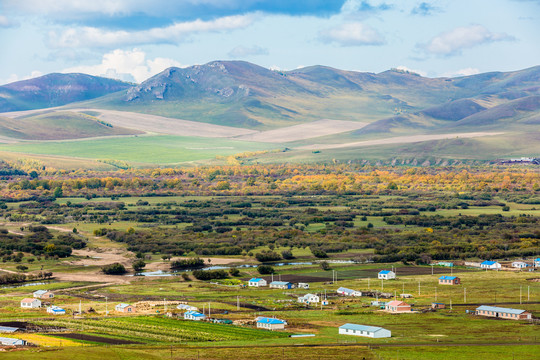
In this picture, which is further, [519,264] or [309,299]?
[519,264]

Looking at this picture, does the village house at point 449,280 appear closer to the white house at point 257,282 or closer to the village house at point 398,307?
the village house at point 398,307

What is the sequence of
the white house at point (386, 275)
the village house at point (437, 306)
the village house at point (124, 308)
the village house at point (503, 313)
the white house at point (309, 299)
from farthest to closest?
1. the white house at point (386, 275)
2. the white house at point (309, 299)
3. the village house at point (437, 306)
4. the village house at point (124, 308)
5. the village house at point (503, 313)

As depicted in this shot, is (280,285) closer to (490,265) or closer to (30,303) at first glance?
(30,303)

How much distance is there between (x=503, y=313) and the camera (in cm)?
6356

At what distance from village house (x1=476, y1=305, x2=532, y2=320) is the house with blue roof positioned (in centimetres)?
1608

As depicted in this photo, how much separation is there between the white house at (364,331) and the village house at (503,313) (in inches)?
439

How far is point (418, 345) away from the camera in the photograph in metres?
53.5

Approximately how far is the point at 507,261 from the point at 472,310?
105ft

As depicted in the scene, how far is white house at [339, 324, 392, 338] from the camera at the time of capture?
2232 inches

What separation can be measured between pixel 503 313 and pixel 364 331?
42.8 feet

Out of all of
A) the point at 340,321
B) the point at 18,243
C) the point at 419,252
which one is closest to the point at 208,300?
the point at 340,321

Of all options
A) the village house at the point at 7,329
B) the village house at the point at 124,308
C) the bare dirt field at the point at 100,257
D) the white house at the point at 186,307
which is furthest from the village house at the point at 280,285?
the village house at the point at 7,329

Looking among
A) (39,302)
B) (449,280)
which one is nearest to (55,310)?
(39,302)

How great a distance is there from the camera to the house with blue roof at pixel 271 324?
59547 mm
